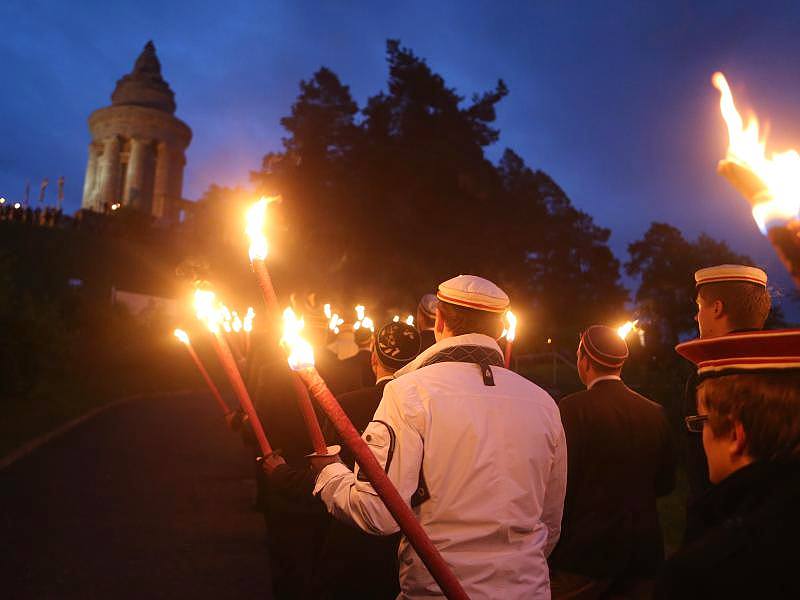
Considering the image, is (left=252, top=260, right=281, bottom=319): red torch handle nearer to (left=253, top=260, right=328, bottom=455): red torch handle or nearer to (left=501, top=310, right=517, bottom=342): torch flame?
(left=253, top=260, right=328, bottom=455): red torch handle

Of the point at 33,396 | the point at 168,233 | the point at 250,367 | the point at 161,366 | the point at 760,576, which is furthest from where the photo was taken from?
the point at 168,233

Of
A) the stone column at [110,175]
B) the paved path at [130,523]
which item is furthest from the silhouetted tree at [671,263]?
the stone column at [110,175]

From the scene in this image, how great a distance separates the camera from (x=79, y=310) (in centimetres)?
2770

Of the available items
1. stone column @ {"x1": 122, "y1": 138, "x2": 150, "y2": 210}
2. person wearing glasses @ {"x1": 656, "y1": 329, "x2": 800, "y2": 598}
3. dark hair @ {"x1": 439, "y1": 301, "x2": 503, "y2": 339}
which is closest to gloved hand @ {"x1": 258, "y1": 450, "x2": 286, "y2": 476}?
dark hair @ {"x1": 439, "y1": 301, "x2": 503, "y2": 339}

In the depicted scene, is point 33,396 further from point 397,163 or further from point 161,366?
point 397,163

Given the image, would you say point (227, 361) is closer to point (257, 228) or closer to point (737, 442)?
point (257, 228)

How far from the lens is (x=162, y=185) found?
212ft

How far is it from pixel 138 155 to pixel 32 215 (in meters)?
21.1

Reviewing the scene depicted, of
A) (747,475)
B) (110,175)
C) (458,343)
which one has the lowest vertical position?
(747,475)

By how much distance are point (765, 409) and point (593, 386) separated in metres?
2.24

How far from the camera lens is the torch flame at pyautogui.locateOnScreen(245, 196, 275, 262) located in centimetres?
197

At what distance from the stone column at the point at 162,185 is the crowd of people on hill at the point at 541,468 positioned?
64.8m

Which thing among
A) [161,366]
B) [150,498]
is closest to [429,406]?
[150,498]

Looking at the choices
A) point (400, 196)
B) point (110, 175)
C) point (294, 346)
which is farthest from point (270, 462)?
point (110, 175)
